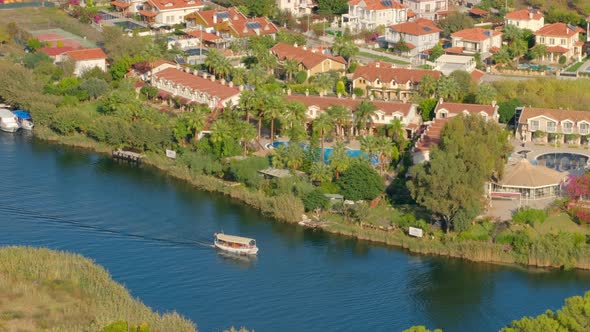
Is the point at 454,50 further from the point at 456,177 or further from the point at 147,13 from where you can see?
the point at 456,177

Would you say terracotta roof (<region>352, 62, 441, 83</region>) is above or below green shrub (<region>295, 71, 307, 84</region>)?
above

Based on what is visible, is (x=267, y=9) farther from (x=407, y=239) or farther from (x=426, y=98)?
(x=407, y=239)

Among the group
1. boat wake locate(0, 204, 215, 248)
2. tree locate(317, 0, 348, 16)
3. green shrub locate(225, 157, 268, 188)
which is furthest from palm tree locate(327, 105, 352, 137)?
tree locate(317, 0, 348, 16)

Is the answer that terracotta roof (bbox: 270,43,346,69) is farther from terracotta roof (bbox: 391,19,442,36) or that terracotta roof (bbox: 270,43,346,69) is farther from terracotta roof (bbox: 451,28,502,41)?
terracotta roof (bbox: 451,28,502,41)

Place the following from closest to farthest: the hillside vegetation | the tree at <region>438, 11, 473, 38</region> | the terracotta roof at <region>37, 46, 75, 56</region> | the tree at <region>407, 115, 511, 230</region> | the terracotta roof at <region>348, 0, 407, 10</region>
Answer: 1. the hillside vegetation
2. the tree at <region>407, 115, 511, 230</region>
3. the terracotta roof at <region>37, 46, 75, 56</region>
4. the tree at <region>438, 11, 473, 38</region>
5. the terracotta roof at <region>348, 0, 407, 10</region>

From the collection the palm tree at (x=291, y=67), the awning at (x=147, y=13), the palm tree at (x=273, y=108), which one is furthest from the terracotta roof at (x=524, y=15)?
the palm tree at (x=273, y=108)

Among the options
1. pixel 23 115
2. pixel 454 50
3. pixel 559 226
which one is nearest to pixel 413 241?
pixel 559 226

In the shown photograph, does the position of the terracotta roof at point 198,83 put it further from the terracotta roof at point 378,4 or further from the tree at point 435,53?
the terracotta roof at point 378,4
